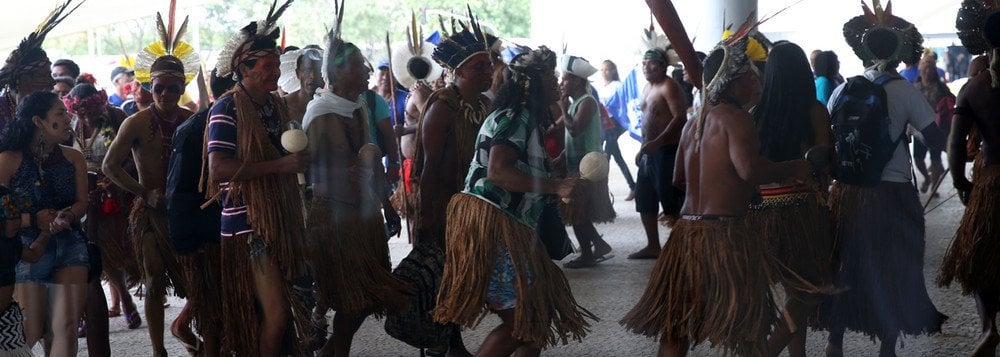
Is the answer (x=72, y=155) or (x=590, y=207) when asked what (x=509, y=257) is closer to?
(x=72, y=155)

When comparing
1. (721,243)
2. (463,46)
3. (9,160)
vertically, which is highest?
(463,46)

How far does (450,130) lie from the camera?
211 inches

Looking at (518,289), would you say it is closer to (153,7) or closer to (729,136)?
(729,136)

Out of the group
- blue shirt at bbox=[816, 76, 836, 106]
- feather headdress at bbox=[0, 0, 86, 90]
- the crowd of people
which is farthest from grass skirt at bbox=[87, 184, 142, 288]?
blue shirt at bbox=[816, 76, 836, 106]

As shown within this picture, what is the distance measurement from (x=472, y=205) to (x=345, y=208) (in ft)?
2.63

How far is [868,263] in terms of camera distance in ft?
17.0

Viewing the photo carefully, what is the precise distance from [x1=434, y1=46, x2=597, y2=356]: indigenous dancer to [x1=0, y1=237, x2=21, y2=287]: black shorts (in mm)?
1699

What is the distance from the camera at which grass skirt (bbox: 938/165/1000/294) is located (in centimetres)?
526

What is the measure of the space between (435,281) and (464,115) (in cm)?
83

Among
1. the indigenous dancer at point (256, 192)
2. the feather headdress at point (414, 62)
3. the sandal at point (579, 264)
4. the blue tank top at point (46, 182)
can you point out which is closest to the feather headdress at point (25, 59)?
the blue tank top at point (46, 182)

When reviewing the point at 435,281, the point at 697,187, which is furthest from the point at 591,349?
the point at 697,187

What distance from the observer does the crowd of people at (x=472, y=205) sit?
422 cm

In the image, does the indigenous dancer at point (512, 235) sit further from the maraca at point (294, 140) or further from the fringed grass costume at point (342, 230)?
the maraca at point (294, 140)

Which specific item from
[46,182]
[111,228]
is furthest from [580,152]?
[46,182]
